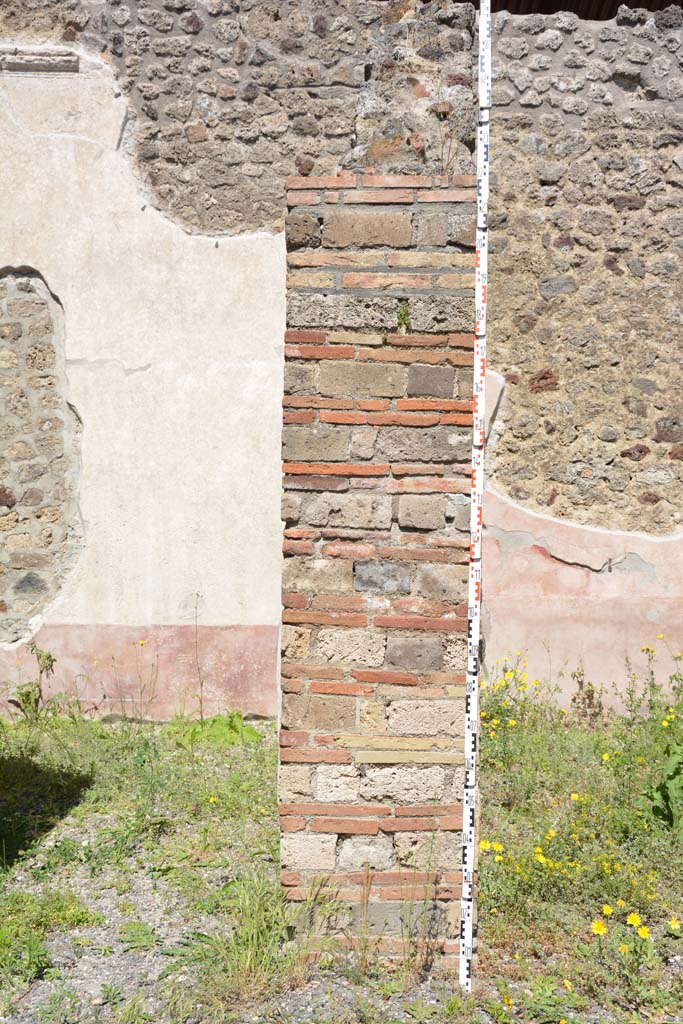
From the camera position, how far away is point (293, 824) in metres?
3.12

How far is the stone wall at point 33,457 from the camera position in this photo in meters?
5.68

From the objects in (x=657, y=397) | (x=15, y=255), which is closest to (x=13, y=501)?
(x=15, y=255)

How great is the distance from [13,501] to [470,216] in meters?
3.96

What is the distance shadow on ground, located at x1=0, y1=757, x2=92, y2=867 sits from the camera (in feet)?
13.5

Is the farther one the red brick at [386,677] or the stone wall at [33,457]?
the stone wall at [33,457]

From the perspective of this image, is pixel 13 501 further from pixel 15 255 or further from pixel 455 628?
pixel 455 628

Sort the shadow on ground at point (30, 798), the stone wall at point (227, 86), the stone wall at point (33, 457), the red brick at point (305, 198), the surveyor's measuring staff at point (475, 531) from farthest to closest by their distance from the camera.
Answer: the stone wall at point (33, 457) → the stone wall at point (227, 86) → the shadow on ground at point (30, 798) → the red brick at point (305, 198) → the surveyor's measuring staff at point (475, 531)

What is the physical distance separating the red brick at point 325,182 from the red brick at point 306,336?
0.55m

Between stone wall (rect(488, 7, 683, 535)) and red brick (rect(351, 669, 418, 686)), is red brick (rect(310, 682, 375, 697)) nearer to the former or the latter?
red brick (rect(351, 669, 418, 686))

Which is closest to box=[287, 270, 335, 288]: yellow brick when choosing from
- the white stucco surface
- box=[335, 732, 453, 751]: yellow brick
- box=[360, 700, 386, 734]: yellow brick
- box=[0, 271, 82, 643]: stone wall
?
box=[360, 700, 386, 734]: yellow brick

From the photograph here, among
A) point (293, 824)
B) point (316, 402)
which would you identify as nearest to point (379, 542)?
point (316, 402)

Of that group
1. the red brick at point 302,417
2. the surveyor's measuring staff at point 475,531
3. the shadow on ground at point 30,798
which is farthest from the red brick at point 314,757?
the shadow on ground at point 30,798

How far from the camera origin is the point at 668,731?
5.08 meters

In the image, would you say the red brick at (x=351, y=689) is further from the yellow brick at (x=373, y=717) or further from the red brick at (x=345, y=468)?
the red brick at (x=345, y=468)
